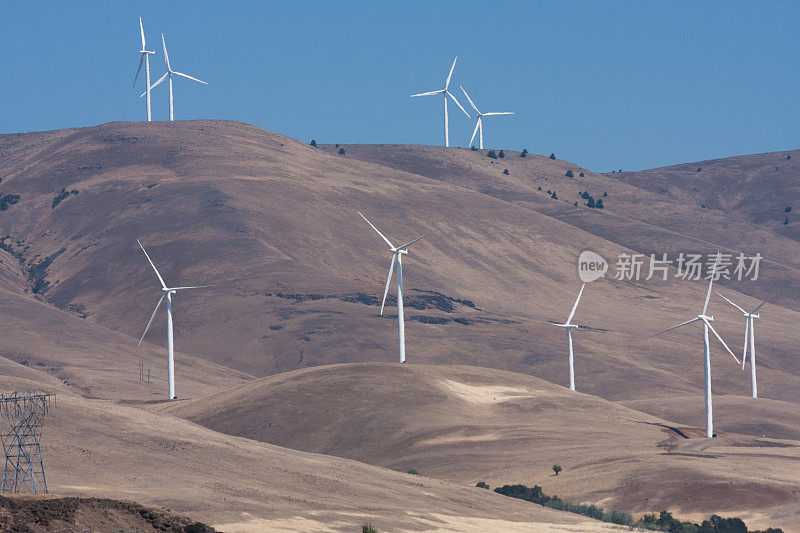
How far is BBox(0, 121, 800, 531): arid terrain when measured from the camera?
4953 cm

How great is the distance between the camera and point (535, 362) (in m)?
125

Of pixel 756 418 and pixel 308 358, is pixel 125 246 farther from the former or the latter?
pixel 756 418

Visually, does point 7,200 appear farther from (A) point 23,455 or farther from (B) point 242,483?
(A) point 23,455

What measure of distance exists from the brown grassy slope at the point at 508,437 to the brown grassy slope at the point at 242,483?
30.1 feet

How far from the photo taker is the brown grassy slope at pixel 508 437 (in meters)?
55.6

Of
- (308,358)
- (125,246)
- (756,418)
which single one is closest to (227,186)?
(125,246)

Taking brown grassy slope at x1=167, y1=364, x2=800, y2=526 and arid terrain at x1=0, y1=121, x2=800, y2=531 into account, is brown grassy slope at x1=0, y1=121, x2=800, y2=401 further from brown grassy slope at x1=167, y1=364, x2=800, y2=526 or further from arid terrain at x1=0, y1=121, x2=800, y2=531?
brown grassy slope at x1=167, y1=364, x2=800, y2=526

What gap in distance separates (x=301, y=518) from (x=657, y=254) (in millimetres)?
153369

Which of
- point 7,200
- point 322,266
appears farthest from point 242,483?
point 7,200

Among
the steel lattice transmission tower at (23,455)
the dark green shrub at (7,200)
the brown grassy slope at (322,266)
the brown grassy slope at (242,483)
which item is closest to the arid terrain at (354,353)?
the brown grassy slope at (242,483)

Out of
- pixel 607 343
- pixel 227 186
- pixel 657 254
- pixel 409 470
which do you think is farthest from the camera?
pixel 657 254

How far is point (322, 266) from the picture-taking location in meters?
146

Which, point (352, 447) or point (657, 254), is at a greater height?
point (657, 254)

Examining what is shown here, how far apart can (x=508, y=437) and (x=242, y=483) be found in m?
27.7
